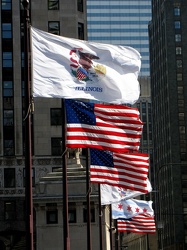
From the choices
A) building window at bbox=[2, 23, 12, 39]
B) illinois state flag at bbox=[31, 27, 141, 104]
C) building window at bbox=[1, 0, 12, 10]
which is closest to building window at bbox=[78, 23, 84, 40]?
building window at bbox=[2, 23, 12, 39]

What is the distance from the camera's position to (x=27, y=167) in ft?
71.6

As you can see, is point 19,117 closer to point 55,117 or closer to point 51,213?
point 55,117

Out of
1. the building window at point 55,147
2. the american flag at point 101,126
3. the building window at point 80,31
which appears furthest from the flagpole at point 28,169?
the building window at point 80,31

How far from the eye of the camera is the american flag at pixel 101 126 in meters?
25.8

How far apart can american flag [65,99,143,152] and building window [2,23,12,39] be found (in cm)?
4956

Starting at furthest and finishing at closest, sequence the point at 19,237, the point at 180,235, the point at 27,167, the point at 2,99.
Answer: the point at 180,235 < the point at 2,99 < the point at 19,237 < the point at 27,167

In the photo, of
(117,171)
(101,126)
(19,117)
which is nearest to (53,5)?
(19,117)

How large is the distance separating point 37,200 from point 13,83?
23.2 m

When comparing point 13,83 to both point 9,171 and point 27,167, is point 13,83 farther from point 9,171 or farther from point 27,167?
point 27,167

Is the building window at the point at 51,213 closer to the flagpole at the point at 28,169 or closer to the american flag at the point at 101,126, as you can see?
the american flag at the point at 101,126

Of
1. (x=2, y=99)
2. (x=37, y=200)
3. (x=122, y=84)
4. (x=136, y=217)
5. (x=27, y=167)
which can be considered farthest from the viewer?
(x=2, y=99)

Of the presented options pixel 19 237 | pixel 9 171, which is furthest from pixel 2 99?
pixel 19 237

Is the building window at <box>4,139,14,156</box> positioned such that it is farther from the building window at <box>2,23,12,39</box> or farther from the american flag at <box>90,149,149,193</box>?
the american flag at <box>90,149,149,193</box>

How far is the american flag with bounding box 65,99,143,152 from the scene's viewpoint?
25828mm
